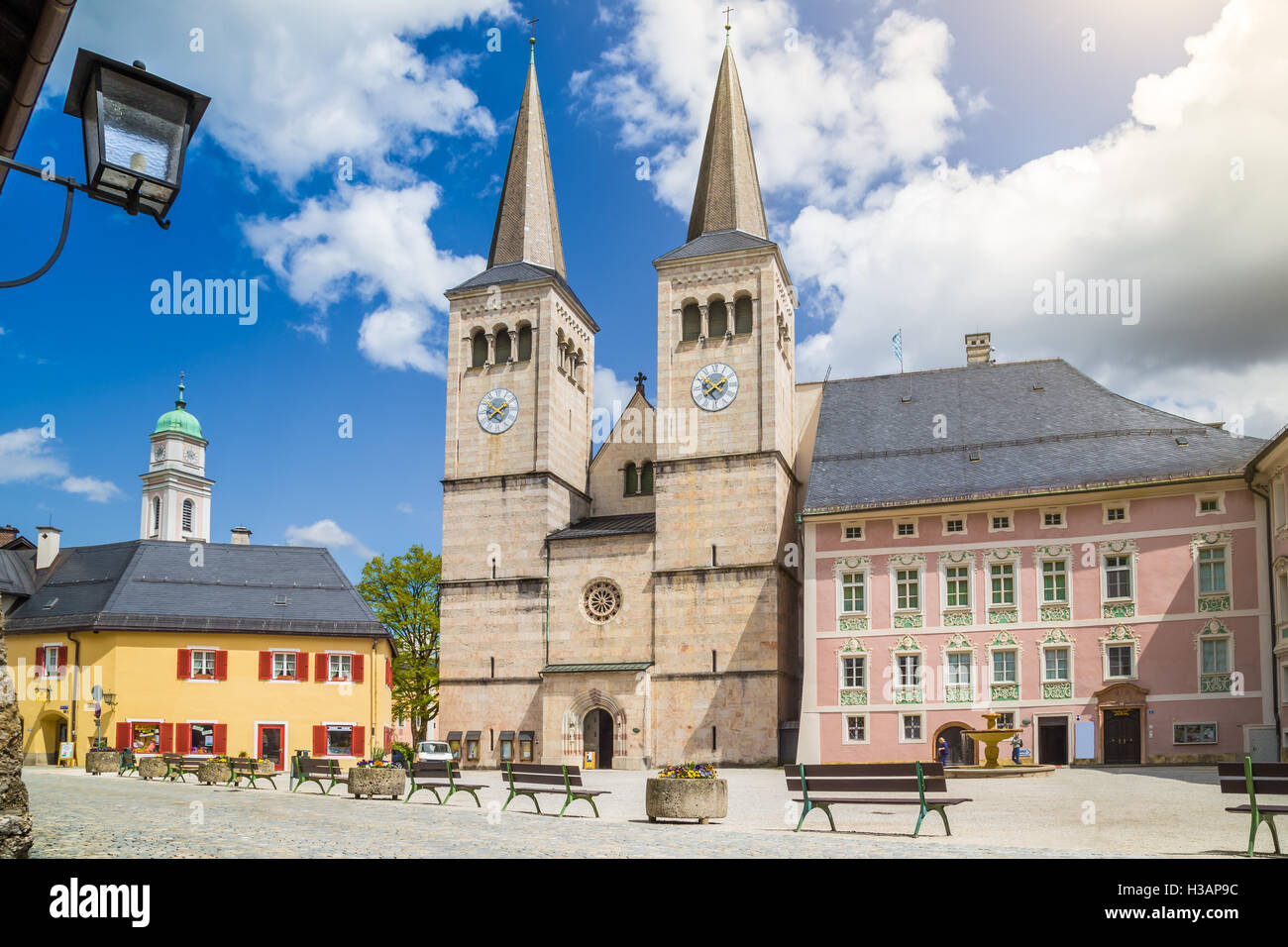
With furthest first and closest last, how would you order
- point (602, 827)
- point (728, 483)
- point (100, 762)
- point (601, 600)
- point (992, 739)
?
point (601, 600), point (728, 483), point (100, 762), point (992, 739), point (602, 827)

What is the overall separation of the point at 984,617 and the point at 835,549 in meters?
5.37

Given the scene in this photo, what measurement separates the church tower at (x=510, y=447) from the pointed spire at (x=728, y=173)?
286 inches

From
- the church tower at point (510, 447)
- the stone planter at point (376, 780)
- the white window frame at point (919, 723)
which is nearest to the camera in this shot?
the stone planter at point (376, 780)

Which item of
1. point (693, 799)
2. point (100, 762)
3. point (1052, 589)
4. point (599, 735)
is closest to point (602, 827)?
point (693, 799)

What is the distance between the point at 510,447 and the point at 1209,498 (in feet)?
88.0

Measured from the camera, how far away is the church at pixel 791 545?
36250mm

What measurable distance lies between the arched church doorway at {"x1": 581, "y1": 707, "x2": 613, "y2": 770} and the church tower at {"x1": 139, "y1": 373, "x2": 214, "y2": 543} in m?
65.8

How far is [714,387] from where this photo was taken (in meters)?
47.9

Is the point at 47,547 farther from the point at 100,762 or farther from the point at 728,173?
the point at 728,173

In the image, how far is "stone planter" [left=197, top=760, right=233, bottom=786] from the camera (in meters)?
28.0

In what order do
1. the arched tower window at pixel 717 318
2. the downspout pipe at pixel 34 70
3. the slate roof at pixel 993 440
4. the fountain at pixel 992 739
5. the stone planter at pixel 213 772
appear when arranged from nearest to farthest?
the downspout pipe at pixel 34 70 < the stone planter at pixel 213 772 < the fountain at pixel 992 739 < the slate roof at pixel 993 440 < the arched tower window at pixel 717 318

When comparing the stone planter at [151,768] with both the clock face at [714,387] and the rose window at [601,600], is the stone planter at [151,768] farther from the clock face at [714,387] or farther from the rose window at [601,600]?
the clock face at [714,387]

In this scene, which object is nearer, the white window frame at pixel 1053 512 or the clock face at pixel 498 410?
the white window frame at pixel 1053 512

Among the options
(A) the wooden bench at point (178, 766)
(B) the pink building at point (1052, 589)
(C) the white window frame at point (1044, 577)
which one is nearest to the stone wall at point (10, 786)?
(A) the wooden bench at point (178, 766)
